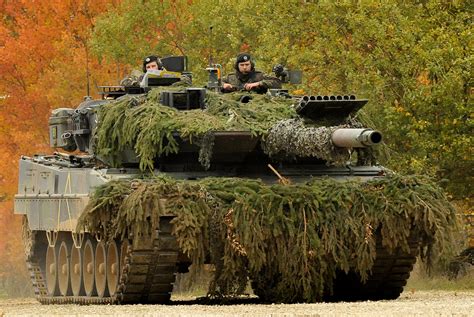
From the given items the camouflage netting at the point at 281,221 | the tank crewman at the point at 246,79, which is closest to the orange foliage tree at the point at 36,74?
the tank crewman at the point at 246,79

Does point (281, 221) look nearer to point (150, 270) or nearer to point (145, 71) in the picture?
point (150, 270)

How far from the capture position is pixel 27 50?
39.5 meters

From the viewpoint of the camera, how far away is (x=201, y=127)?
73.8ft

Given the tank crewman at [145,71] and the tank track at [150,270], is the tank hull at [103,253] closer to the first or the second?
the tank track at [150,270]

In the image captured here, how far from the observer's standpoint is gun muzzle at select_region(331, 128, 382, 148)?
20.6m

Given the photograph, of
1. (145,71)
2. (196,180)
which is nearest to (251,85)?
(145,71)

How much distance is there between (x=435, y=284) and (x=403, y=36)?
4521 mm

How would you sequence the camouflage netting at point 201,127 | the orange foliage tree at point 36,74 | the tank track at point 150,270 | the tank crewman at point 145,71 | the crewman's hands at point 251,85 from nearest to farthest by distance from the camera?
the tank track at point 150,270 < the camouflage netting at point 201,127 < the crewman's hands at point 251,85 < the tank crewman at point 145,71 < the orange foliage tree at point 36,74

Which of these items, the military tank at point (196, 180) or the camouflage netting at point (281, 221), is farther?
the military tank at point (196, 180)

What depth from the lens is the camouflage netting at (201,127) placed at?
874 inches

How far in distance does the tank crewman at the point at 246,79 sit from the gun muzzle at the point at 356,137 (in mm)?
3657

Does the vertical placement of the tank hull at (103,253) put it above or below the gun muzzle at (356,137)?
below

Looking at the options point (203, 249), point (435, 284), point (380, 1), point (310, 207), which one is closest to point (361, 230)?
point (310, 207)

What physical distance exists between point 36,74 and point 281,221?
19027mm
